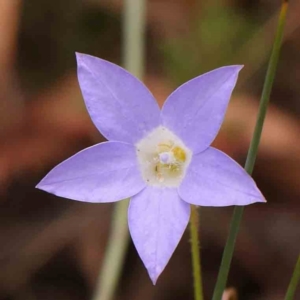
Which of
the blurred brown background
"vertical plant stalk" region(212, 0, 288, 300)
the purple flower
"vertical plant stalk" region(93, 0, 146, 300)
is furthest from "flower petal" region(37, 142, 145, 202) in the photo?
the blurred brown background

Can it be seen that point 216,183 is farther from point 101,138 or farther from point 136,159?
point 101,138

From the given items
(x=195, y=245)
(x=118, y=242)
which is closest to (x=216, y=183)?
(x=195, y=245)

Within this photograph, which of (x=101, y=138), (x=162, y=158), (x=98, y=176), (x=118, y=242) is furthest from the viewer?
(x=101, y=138)

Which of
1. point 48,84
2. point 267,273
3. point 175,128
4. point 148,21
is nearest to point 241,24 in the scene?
point 148,21

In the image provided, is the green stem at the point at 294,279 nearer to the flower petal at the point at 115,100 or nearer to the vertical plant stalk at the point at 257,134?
the vertical plant stalk at the point at 257,134

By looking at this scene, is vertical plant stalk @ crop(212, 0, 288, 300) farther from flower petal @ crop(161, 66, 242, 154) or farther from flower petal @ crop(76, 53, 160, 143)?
flower petal @ crop(76, 53, 160, 143)
